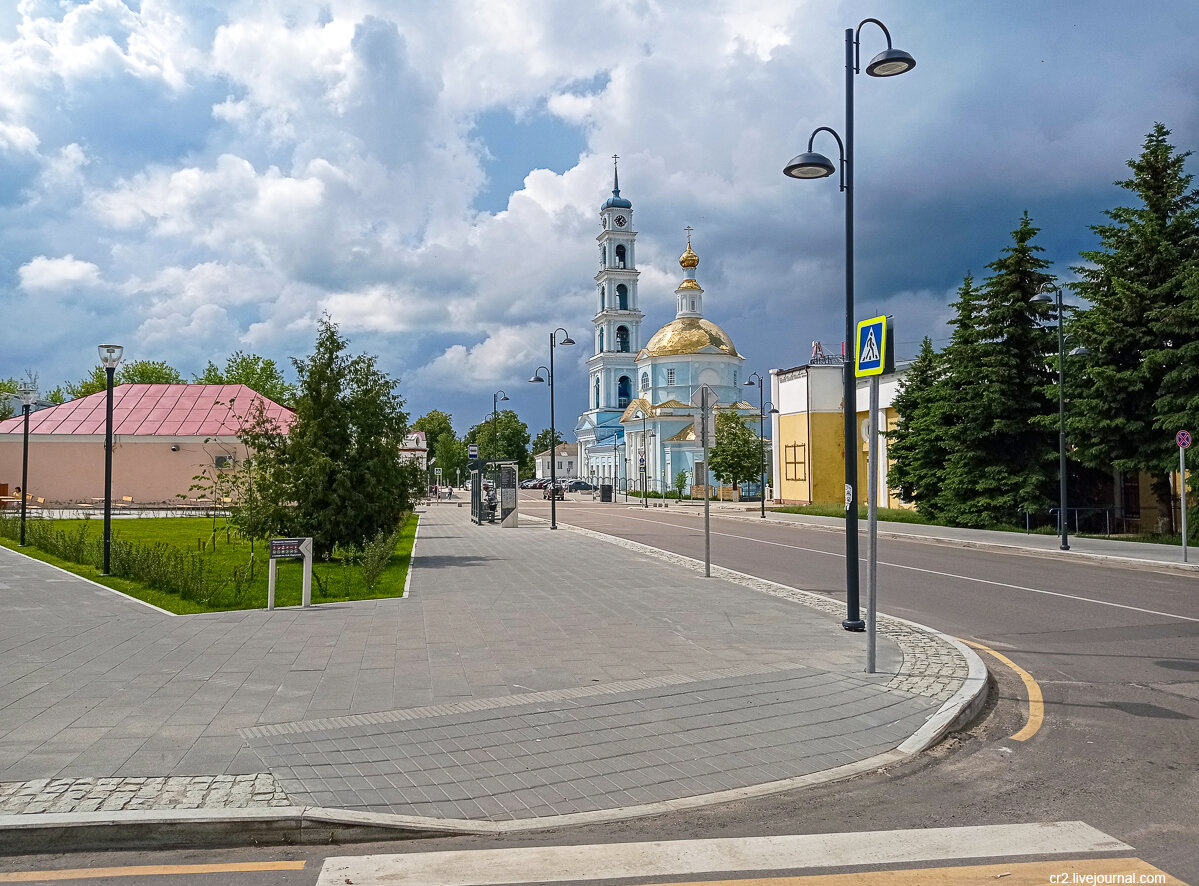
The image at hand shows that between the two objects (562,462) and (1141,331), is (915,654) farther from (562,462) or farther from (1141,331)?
(562,462)

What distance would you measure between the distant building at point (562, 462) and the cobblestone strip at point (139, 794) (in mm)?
132561

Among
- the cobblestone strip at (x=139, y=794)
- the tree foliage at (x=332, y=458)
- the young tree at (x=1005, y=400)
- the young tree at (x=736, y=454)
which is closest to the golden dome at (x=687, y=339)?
the young tree at (x=736, y=454)

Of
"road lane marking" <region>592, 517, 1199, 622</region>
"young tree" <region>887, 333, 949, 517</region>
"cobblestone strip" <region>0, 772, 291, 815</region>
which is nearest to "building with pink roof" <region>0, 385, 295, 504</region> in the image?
"young tree" <region>887, 333, 949, 517</region>

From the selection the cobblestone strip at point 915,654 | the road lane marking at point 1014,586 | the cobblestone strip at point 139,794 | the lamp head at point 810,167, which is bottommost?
the road lane marking at point 1014,586

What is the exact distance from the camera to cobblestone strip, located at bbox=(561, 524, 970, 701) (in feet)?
25.7

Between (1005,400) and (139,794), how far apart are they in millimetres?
29905

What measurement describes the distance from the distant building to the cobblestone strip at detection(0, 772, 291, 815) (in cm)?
13256

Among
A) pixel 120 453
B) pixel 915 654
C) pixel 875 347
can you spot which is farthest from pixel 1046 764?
pixel 120 453

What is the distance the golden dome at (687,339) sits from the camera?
87.6 meters

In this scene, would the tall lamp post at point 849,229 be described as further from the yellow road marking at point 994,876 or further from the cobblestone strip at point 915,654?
the yellow road marking at point 994,876

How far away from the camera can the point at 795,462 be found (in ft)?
176

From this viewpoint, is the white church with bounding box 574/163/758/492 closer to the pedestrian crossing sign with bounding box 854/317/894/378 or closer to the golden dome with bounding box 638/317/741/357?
the golden dome with bounding box 638/317/741/357

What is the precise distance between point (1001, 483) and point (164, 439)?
4109 cm

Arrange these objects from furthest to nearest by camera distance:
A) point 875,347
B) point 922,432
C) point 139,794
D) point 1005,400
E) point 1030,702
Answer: point 922,432 < point 1005,400 < point 875,347 < point 1030,702 < point 139,794
